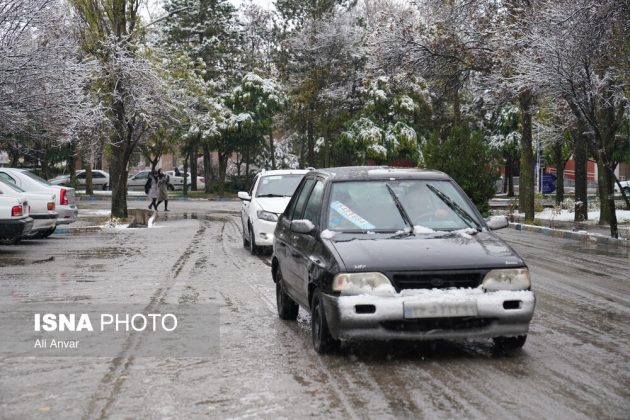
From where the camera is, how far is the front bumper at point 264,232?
16.8 m

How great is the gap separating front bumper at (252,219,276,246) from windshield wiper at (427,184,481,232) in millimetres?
8581

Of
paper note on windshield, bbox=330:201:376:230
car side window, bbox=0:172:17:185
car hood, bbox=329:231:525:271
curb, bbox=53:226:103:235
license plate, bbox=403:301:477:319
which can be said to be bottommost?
curb, bbox=53:226:103:235

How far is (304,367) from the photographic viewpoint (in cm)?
696

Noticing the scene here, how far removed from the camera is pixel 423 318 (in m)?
6.82

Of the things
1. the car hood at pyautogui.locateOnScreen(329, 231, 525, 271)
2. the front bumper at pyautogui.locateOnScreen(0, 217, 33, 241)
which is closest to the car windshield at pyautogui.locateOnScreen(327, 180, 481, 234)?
the car hood at pyautogui.locateOnScreen(329, 231, 525, 271)

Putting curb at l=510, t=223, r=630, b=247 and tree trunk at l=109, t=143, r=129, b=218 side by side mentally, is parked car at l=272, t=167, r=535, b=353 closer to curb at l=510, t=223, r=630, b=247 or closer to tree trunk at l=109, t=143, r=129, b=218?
curb at l=510, t=223, r=630, b=247

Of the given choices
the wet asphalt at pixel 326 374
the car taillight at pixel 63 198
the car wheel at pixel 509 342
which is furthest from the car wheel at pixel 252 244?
the car wheel at pixel 509 342

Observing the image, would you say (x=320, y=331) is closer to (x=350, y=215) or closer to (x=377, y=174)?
(x=350, y=215)

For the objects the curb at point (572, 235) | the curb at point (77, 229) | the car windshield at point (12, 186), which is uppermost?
the car windshield at point (12, 186)

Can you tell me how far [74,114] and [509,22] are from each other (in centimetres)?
1322

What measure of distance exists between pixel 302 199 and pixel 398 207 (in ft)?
4.80

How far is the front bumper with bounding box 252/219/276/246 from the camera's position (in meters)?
16.8

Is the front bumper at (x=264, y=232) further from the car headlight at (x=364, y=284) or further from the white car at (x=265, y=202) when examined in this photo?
the car headlight at (x=364, y=284)

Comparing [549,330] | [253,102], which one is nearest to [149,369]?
[549,330]
